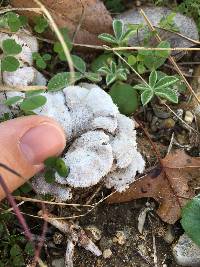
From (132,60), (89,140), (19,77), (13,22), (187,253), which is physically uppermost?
(13,22)

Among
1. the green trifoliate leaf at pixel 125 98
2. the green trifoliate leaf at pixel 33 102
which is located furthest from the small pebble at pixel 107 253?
the green trifoliate leaf at pixel 33 102

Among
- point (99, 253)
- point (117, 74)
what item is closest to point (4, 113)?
point (117, 74)

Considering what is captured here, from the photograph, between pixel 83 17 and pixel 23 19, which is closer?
pixel 23 19

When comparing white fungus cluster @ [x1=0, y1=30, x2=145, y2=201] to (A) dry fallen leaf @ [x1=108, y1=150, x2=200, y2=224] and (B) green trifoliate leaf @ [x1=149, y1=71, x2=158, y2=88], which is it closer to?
(A) dry fallen leaf @ [x1=108, y1=150, x2=200, y2=224]

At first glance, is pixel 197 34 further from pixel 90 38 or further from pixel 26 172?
pixel 26 172

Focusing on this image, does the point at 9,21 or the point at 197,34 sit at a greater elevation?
the point at 9,21

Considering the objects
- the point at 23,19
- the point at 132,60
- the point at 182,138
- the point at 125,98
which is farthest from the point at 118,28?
the point at 182,138

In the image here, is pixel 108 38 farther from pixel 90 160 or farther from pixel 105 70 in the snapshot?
pixel 90 160
